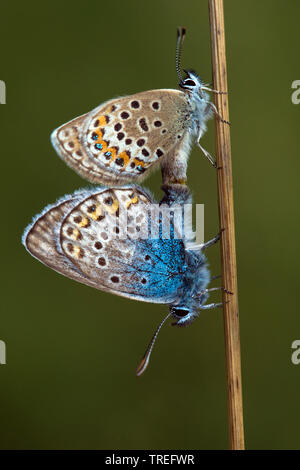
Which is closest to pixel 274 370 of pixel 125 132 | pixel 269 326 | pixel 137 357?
pixel 269 326

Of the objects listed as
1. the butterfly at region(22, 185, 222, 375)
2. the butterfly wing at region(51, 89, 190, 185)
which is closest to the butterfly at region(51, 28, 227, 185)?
the butterfly wing at region(51, 89, 190, 185)

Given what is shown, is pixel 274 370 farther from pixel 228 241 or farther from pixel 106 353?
pixel 228 241

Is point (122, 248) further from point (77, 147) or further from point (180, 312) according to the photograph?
point (77, 147)

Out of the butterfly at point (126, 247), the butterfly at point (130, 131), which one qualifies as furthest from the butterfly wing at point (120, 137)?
the butterfly at point (126, 247)

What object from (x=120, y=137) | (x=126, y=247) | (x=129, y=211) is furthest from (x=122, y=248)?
(x=120, y=137)

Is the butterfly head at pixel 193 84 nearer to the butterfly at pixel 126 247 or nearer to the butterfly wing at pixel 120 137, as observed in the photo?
the butterfly wing at pixel 120 137
